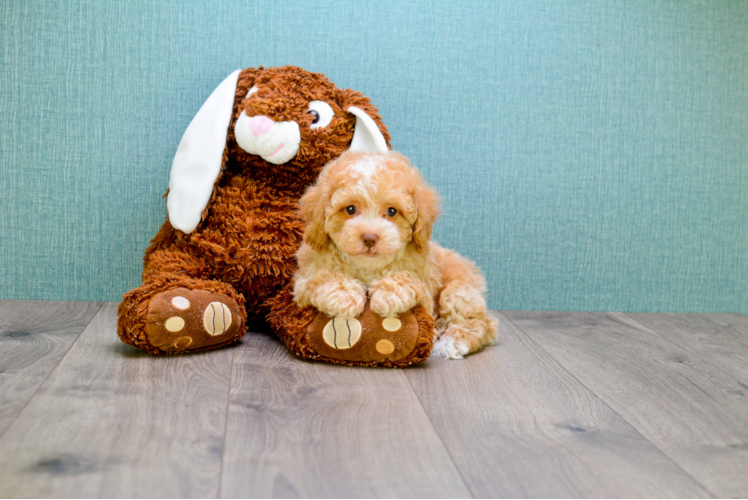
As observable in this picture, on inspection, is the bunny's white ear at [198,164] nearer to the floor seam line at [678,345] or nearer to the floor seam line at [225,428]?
the floor seam line at [225,428]

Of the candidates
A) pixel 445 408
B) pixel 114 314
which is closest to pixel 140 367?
pixel 114 314

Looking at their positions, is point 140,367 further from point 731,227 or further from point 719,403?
point 731,227

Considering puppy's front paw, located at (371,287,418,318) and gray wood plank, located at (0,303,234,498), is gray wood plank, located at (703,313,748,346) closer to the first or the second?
puppy's front paw, located at (371,287,418,318)

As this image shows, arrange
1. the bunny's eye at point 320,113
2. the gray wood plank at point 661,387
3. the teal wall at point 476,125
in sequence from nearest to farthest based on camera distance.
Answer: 1. the gray wood plank at point 661,387
2. the bunny's eye at point 320,113
3. the teal wall at point 476,125

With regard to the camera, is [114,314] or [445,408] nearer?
[445,408]

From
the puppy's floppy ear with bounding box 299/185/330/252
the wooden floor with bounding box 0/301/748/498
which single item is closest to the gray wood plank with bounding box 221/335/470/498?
the wooden floor with bounding box 0/301/748/498

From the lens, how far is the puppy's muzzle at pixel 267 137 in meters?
1.39

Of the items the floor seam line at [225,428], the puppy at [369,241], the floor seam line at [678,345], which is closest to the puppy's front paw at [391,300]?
the puppy at [369,241]

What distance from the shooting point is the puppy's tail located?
1358 millimetres

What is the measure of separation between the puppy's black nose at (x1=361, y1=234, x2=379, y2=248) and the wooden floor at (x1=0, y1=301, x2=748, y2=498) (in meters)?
0.25

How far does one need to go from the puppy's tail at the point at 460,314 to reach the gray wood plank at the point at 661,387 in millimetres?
185

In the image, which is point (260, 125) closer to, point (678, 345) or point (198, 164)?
point (198, 164)

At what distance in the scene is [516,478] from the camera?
83cm

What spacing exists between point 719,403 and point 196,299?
3.33 ft
